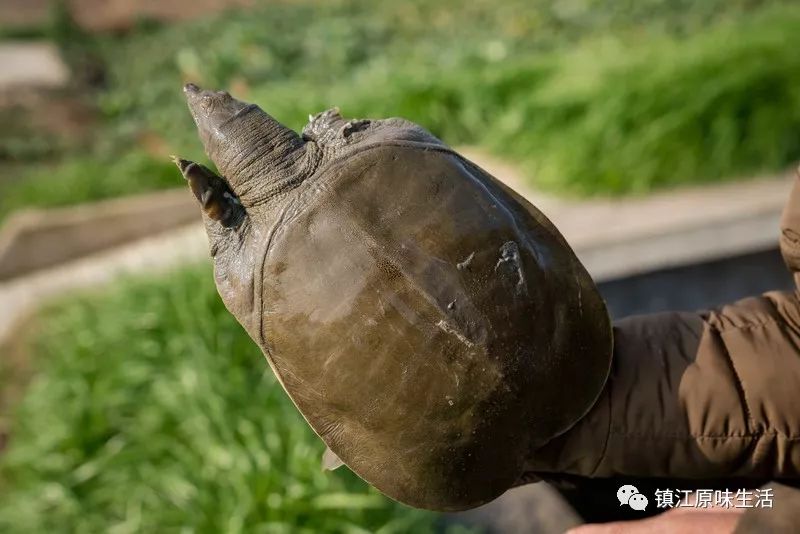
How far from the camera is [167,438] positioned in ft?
8.31

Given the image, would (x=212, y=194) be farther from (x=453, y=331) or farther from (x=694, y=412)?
(x=694, y=412)

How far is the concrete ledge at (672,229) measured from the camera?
3035mm

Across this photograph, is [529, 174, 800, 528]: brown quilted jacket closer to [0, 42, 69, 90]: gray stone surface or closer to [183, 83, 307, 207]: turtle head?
[183, 83, 307, 207]: turtle head

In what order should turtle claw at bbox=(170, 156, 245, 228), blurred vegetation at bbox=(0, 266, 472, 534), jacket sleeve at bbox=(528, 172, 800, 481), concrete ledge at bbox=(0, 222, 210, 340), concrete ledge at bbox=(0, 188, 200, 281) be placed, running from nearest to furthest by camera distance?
turtle claw at bbox=(170, 156, 245, 228) < jacket sleeve at bbox=(528, 172, 800, 481) < blurred vegetation at bbox=(0, 266, 472, 534) < concrete ledge at bbox=(0, 222, 210, 340) < concrete ledge at bbox=(0, 188, 200, 281)

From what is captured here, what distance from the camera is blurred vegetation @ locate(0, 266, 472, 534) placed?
2117 mm

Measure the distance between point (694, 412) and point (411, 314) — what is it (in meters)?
0.57

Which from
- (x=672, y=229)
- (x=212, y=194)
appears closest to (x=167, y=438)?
(x=212, y=194)

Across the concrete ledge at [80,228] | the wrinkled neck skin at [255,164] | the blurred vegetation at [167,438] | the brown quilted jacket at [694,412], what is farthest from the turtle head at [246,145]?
the concrete ledge at [80,228]

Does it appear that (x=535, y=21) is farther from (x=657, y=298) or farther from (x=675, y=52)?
(x=657, y=298)

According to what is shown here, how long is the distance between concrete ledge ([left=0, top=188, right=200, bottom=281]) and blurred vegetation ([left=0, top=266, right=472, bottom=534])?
67.5 inches

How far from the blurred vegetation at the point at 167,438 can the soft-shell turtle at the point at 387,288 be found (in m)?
0.92

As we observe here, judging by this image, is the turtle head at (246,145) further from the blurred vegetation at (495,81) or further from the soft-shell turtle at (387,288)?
the blurred vegetation at (495,81)

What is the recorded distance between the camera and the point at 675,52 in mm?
4395

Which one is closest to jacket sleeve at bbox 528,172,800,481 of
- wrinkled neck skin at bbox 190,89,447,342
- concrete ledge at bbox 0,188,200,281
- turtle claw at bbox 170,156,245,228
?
wrinkled neck skin at bbox 190,89,447,342
